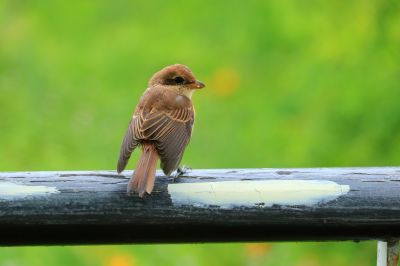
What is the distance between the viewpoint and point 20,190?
11.7 feet

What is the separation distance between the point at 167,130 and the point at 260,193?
1291 mm

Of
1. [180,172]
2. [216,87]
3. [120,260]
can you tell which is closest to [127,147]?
[180,172]

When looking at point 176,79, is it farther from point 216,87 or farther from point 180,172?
point 216,87

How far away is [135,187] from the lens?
12.0 feet

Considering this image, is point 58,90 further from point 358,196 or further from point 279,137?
point 358,196

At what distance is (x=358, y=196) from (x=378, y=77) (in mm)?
3175

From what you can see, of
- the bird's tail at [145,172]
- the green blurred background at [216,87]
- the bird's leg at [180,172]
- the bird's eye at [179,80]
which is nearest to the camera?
the bird's tail at [145,172]

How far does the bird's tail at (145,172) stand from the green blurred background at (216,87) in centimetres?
246

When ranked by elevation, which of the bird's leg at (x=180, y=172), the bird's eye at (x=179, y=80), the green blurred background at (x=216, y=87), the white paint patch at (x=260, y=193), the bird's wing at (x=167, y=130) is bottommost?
the white paint patch at (x=260, y=193)

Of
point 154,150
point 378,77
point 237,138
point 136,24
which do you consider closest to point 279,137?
→ point 237,138

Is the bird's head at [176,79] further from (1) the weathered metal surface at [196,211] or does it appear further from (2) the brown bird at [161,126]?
(1) the weathered metal surface at [196,211]

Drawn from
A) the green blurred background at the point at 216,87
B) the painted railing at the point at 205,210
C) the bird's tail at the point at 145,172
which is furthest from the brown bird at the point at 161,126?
the green blurred background at the point at 216,87

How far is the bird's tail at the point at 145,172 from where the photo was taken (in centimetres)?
369

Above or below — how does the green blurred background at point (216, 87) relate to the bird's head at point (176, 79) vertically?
above
